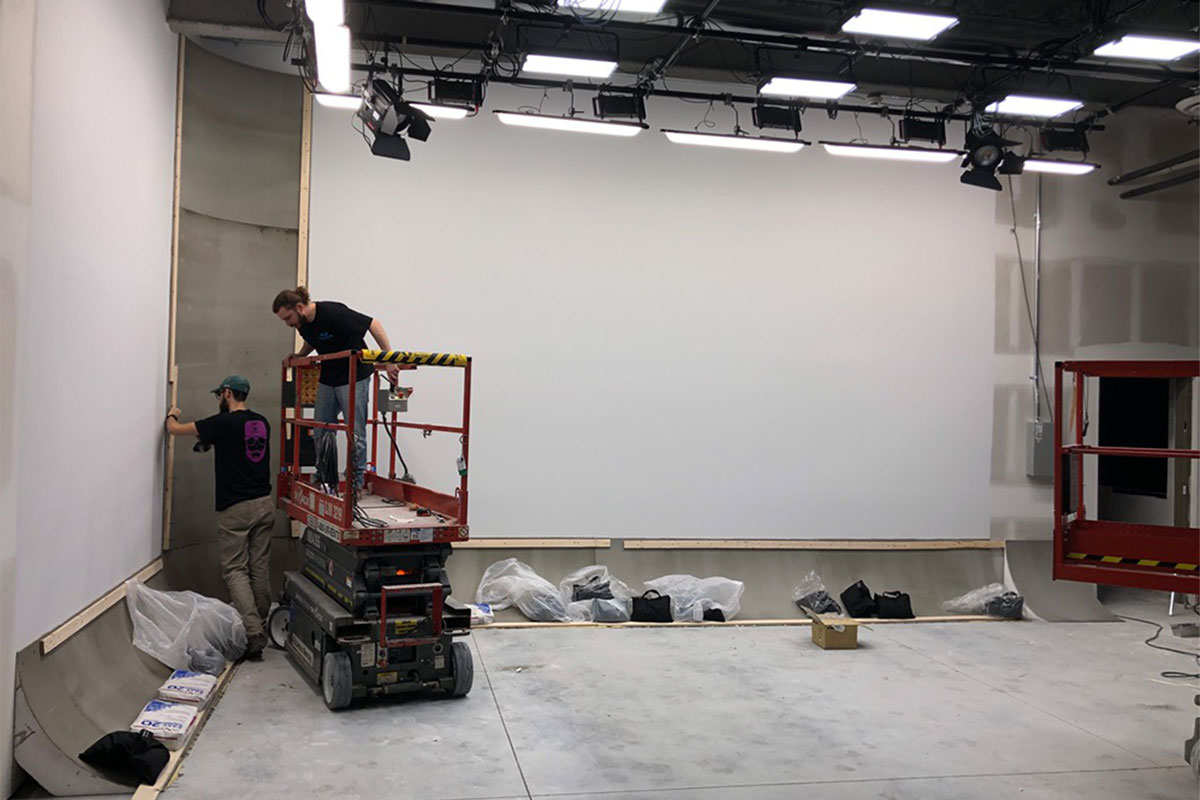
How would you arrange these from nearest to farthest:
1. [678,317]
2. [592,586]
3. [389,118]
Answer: [389,118] → [592,586] → [678,317]

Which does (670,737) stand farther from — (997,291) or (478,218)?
(997,291)

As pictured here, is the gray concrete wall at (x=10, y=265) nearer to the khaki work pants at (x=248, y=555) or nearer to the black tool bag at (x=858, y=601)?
the khaki work pants at (x=248, y=555)

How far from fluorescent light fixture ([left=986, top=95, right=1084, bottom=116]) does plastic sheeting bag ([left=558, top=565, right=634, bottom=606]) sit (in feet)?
18.0

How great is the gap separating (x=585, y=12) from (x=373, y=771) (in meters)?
5.91

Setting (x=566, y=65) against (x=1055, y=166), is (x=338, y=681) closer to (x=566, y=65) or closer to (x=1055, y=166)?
(x=566, y=65)

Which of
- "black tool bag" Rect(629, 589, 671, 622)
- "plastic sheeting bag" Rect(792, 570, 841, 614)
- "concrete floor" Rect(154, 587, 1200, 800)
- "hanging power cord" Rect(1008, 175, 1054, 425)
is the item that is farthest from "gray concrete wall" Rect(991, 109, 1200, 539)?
"black tool bag" Rect(629, 589, 671, 622)

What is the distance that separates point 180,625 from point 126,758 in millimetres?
1824

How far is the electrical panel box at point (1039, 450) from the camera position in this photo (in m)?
9.12

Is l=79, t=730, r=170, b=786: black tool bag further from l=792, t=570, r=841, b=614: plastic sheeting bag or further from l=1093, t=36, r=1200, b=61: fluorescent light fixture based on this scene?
l=1093, t=36, r=1200, b=61: fluorescent light fixture

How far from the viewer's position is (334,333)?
21.0 ft

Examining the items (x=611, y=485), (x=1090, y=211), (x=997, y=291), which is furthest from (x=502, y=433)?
(x=1090, y=211)

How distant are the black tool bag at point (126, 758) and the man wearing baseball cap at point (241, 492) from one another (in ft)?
6.64

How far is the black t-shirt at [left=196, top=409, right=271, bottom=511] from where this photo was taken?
6.23 metres

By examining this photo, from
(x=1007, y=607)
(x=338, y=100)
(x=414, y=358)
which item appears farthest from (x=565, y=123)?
(x=1007, y=607)
